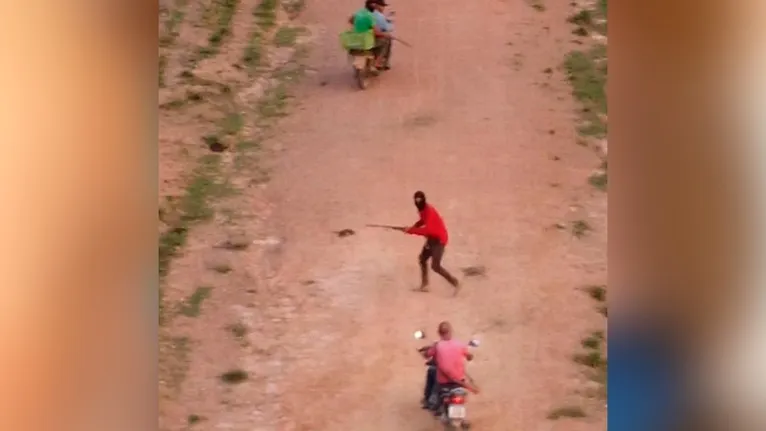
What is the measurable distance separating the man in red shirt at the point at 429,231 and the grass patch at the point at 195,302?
1.01ft

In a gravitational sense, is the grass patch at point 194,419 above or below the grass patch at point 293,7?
below

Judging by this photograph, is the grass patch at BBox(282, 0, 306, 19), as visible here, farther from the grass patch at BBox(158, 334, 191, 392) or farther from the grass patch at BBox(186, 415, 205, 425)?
the grass patch at BBox(186, 415, 205, 425)

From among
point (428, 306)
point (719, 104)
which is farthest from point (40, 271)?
point (719, 104)

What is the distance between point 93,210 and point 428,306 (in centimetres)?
51

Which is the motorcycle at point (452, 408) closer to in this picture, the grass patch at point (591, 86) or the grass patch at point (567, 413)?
the grass patch at point (567, 413)

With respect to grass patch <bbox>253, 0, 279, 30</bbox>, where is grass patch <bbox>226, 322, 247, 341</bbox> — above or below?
below

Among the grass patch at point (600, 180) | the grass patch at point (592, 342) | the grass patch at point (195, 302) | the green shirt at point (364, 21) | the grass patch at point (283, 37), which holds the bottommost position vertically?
the grass patch at point (592, 342)

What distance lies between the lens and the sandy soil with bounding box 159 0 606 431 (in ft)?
3.17

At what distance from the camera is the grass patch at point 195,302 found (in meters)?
0.97

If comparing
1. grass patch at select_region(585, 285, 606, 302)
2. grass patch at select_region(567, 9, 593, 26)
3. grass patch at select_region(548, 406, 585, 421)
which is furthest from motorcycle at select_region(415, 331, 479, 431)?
grass patch at select_region(567, 9, 593, 26)

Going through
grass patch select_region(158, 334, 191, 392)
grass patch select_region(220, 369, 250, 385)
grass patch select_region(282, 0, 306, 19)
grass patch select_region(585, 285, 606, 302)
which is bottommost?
grass patch select_region(220, 369, 250, 385)

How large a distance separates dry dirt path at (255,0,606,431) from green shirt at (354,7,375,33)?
2 centimetres

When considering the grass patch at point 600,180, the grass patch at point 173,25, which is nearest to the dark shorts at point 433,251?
the grass patch at point 600,180

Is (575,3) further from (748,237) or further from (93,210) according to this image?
(93,210)
